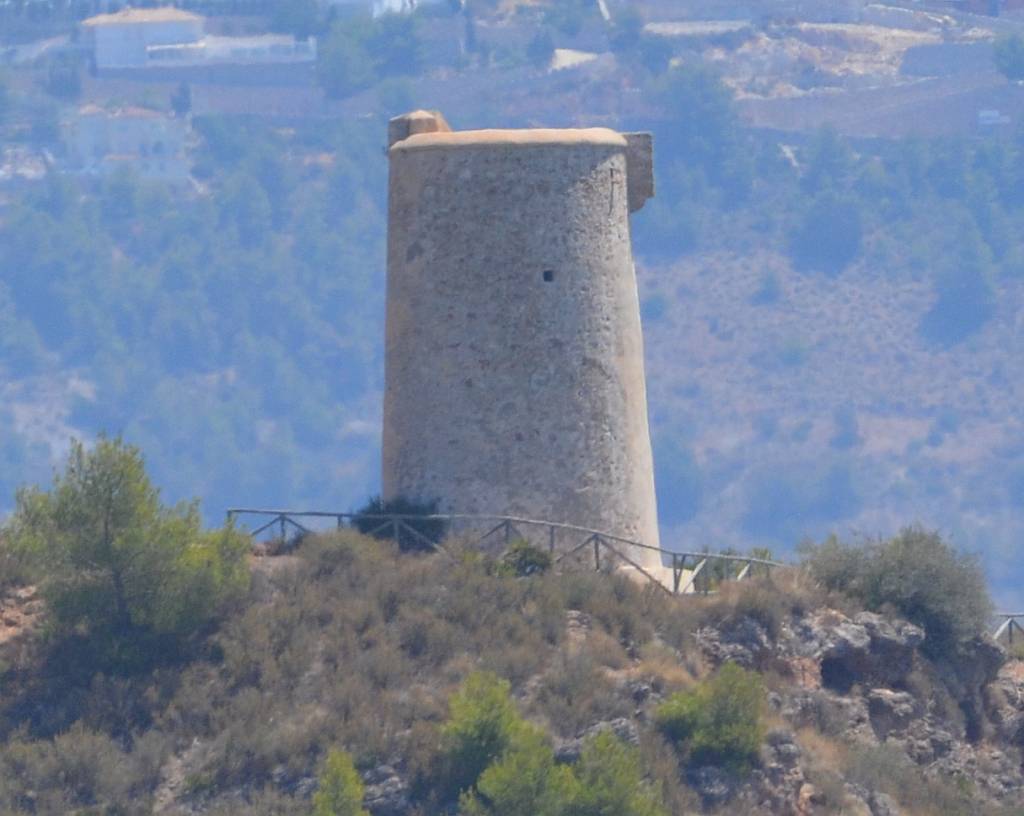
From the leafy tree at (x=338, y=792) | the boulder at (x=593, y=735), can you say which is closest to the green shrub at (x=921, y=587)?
the boulder at (x=593, y=735)

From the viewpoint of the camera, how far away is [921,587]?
122 ft

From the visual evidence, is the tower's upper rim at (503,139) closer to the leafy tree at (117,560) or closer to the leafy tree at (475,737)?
the leafy tree at (117,560)

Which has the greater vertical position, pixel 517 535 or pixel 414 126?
pixel 414 126

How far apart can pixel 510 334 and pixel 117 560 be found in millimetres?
6158

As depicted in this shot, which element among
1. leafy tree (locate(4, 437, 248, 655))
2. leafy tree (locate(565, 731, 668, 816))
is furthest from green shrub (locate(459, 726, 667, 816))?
leafy tree (locate(4, 437, 248, 655))

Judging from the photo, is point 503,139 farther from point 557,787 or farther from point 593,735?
point 557,787

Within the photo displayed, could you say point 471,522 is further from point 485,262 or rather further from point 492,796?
point 492,796

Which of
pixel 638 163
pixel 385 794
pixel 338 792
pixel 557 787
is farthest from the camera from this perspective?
pixel 638 163

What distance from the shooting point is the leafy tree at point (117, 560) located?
33406 millimetres

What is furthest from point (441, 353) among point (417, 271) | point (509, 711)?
point (509, 711)

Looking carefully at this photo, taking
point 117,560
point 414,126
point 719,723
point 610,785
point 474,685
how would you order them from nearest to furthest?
point 610,785 → point 474,685 → point 719,723 → point 117,560 → point 414,126

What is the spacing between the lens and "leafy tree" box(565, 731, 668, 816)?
30.0 meters

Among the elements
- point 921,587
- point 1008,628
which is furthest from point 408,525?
point 1008,628

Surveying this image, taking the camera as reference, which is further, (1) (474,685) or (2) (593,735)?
(2) (593,735)
